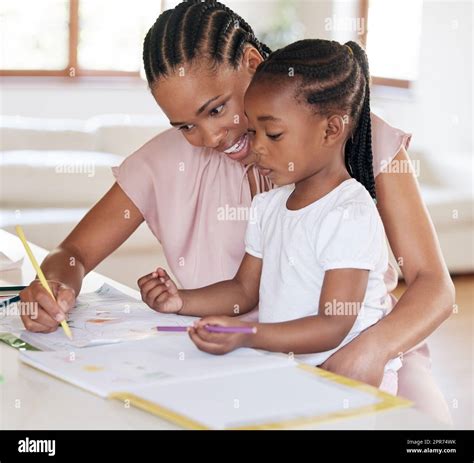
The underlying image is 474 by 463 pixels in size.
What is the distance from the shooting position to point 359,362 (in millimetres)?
1482

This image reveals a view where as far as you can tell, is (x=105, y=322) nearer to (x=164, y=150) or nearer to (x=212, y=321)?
(x=212, y=321)

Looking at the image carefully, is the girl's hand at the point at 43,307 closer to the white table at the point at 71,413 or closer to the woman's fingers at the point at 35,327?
the woman's fingers at the point at 35,327

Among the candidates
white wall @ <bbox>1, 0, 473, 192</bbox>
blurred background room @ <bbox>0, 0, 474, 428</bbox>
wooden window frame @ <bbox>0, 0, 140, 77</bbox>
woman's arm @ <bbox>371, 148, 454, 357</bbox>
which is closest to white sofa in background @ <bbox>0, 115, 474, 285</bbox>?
blurred background room @ <bbox>0, 0, 474, 428</bbox>

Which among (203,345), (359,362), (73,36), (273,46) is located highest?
(203,345)

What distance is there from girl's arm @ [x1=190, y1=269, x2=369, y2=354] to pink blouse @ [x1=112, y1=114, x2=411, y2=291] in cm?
50

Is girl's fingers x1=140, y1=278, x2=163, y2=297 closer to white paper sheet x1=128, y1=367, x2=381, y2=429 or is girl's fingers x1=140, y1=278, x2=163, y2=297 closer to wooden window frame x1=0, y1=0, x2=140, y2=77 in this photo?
white paper sheet x1=128, y1=367, x2=381, y2=429

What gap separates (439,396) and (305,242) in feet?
1.14

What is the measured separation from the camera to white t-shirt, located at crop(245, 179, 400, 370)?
1.45 m

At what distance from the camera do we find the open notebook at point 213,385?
1.06 meters

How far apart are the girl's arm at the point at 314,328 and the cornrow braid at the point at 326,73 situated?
0.91ft

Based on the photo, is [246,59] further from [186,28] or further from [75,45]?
[75,45]

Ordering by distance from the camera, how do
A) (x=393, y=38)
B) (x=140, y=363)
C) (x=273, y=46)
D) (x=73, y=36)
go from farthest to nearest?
(x=273, y=46), (x=393, y=38), (x=73, y=36), (x=140, y=363)

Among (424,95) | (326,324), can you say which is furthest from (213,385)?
(424,95)

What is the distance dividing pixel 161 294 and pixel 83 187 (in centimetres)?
299
